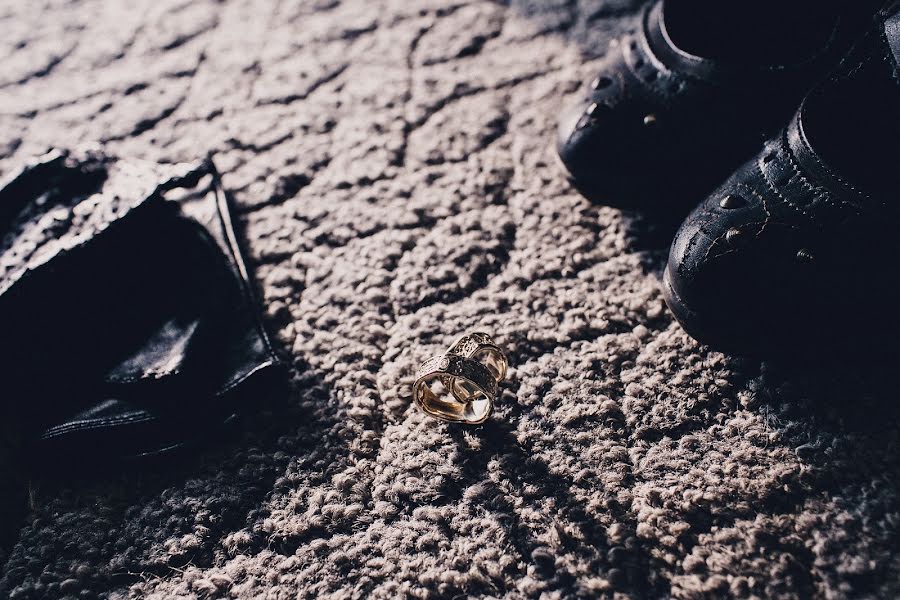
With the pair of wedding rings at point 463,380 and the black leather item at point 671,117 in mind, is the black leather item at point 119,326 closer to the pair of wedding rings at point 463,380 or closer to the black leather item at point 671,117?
the pair of wedding rings at point 463,380

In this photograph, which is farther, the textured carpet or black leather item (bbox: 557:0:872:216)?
black leather item (bbox: 557:0:872:216)

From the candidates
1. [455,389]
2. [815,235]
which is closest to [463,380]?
[455,389]

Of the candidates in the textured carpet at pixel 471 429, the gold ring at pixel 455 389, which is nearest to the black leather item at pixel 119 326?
the textured carpet at pixel 471 429

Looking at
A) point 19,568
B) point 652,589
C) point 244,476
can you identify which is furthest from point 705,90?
point 19,568

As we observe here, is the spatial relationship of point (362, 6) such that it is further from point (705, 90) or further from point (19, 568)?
point (19, 568)

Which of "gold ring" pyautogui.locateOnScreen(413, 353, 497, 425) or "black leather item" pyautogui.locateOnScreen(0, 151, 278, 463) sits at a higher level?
"black leather item" pyautogui.locateOnScreen(0, 151, 278, 463)

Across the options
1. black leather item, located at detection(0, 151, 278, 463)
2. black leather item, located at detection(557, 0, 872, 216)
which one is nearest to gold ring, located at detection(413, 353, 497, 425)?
black leather item, located at detection(0, 151, 278, 463)

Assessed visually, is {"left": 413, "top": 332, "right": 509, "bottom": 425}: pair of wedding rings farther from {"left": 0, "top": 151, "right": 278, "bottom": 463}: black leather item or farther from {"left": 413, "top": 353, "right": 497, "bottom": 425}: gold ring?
{"left": 0, "top": 151, "right": 278, "bottom": 463}: black leather item
